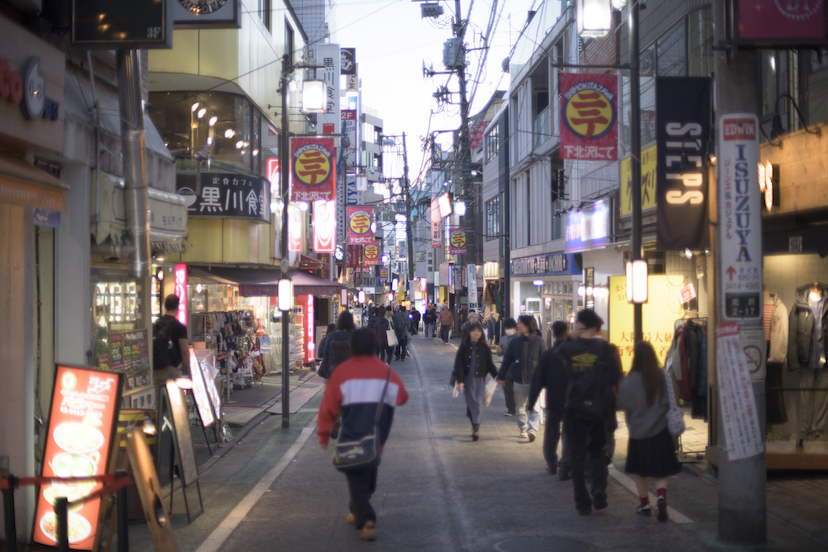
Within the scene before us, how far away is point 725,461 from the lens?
20.7 feet

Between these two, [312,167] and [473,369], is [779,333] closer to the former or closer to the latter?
[473,369]

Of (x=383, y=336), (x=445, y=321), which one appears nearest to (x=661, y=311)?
(x=383, y=336)

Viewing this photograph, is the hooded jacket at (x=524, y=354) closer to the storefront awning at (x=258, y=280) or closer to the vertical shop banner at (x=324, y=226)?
the storefront awning at (x=258, y=280)

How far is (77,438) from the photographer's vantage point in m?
6.27

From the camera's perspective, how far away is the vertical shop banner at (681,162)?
10500 millimetres

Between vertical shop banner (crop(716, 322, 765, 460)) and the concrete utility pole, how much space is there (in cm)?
5

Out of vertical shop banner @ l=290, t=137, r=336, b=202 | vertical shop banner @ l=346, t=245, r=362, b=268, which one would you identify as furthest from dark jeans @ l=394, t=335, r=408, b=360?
vertical shop banner @ l=346, t=245, r=362, b=268

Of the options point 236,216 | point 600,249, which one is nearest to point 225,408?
point 236,216

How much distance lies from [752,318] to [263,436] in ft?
28.9

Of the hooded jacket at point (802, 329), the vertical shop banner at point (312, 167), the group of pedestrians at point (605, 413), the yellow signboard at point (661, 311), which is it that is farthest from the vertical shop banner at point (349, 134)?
the group of pedestrians at point (605, 413)

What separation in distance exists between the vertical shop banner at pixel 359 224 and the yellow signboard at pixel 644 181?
22.7 m

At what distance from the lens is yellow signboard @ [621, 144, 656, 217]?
12.2 m

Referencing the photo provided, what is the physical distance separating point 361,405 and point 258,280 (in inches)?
515

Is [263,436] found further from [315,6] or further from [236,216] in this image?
[315,6]
